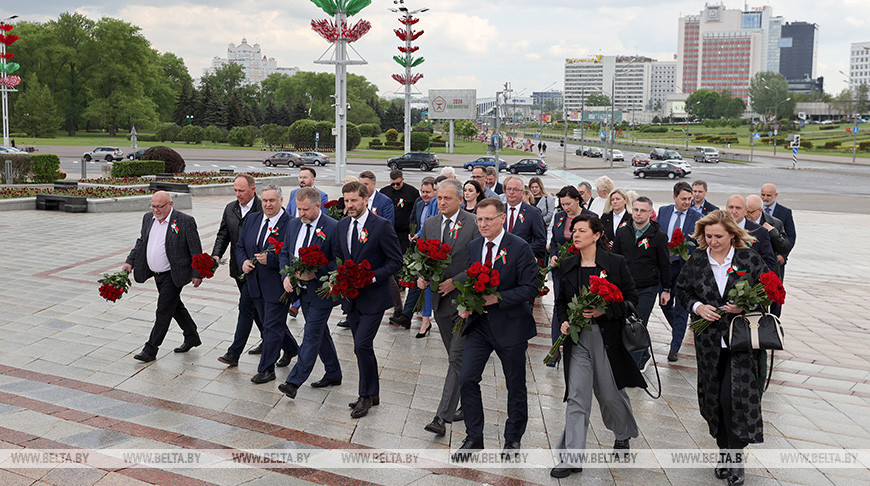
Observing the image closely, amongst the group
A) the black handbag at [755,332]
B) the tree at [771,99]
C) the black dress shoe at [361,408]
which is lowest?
the black dress shoe at [361,408]

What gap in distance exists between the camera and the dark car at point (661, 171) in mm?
45994

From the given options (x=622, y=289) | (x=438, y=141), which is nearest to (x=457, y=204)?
(x=622, y=289)

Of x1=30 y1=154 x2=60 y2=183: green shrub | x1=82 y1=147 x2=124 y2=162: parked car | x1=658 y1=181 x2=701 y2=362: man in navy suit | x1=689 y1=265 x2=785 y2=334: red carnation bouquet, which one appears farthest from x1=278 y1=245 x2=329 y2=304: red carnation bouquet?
x1=82 y1=147 x2=124 y2=162: parked car

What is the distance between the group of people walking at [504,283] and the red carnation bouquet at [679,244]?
0.05 m

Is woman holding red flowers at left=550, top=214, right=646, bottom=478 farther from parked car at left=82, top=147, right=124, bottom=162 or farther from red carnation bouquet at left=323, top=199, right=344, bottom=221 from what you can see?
parked car at left=82, top=147, right=124, bottom=162

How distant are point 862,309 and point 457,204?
814 centimetres

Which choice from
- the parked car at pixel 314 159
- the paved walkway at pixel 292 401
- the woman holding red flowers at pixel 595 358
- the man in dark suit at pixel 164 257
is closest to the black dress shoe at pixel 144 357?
the man in dark suit at pixel 164 257

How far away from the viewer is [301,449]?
206 inches

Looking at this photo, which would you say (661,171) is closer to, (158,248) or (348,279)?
(158,248)

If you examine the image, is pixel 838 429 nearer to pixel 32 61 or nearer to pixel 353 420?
pixel 353 420

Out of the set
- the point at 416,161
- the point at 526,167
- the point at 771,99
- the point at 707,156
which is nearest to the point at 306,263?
the point at 526,167

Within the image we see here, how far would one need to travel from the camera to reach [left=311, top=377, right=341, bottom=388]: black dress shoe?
659 centimetres

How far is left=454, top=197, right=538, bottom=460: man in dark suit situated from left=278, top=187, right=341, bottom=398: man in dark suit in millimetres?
1522

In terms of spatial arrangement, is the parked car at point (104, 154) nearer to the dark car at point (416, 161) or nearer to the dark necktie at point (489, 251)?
the dark car at point (416, 161)
